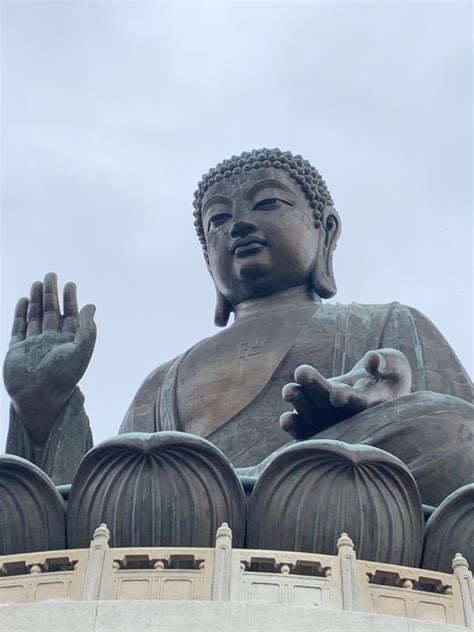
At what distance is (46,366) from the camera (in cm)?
1023

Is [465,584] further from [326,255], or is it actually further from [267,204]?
[326,255]

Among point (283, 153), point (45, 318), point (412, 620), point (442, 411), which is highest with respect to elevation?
point (283, 153)

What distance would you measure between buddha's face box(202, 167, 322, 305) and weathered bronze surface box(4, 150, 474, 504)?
11mm

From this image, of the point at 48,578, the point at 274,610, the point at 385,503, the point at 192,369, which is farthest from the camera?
the point at 192,369

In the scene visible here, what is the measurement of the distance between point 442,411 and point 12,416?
2.83 meters

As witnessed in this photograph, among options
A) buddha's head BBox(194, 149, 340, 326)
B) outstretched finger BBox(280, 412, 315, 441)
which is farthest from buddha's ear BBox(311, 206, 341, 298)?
outstretched finger BBox(280, 412, 315, 441)

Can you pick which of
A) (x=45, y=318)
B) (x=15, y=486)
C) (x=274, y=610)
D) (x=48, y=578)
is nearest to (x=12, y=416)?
(x=45, y=318)

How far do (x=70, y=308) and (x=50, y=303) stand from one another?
0.18 m

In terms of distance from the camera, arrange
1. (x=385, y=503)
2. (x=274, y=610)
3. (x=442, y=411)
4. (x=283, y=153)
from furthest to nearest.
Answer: (x=283, y=153) → (x=442, y=411) → (x=385, y=503) → (x=274, y=610)

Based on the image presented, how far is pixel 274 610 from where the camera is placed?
293 inches

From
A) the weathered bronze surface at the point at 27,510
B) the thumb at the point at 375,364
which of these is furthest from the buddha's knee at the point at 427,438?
the weathered bronze surface at the point at 27,510

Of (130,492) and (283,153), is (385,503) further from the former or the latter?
(283,153)

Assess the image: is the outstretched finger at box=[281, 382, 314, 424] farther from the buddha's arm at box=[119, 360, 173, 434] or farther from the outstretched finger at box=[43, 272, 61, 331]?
the buddha's arm at box=[119, 360, 173, 434]

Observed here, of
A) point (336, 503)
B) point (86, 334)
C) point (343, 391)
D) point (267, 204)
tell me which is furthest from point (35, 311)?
point (336, 503)
